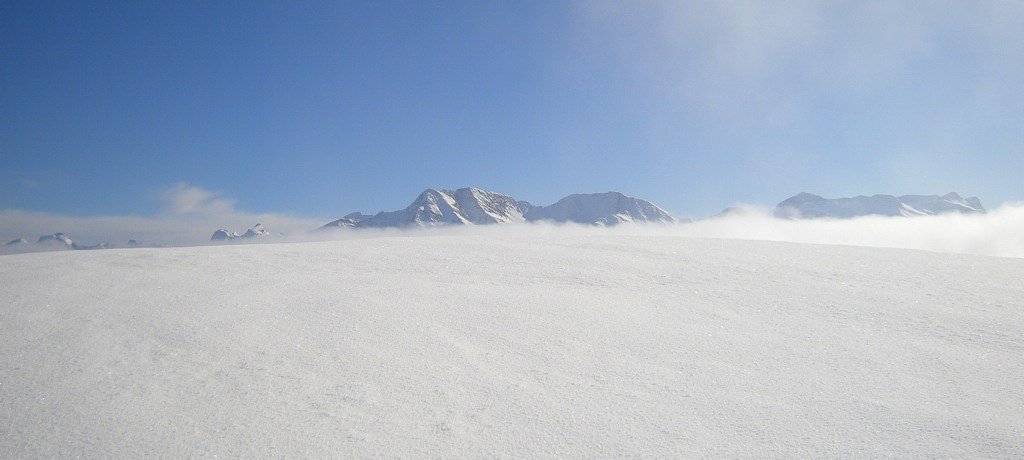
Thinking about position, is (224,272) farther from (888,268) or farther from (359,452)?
(888,268)

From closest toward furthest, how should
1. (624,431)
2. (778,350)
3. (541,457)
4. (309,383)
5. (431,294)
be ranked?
(541,457)
(624,431)
(309,383)
(778,350)
(431,294)

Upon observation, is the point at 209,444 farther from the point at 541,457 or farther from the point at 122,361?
the point at 541,457

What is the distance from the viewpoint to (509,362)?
563 centimetres

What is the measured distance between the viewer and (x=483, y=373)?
209 inches

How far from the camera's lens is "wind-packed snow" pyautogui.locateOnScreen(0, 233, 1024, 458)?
4.13 meters

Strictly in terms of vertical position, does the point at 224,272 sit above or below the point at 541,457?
above

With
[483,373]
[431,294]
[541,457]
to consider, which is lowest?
[541,457]

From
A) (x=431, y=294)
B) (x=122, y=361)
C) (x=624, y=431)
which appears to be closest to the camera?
(x=624, y=431)

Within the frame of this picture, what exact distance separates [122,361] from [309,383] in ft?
8.87

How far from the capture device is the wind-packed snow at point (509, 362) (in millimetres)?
4133

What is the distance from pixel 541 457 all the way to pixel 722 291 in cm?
645

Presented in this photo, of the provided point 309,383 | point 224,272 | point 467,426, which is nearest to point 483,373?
point 467,426

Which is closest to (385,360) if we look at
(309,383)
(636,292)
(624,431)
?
(309,383)

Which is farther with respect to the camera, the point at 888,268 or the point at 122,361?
the point at 888,268
